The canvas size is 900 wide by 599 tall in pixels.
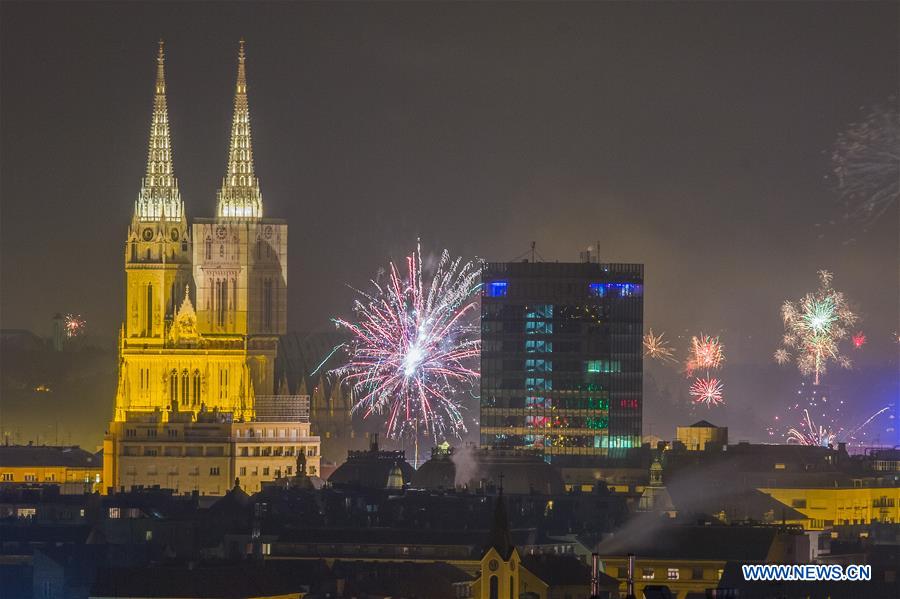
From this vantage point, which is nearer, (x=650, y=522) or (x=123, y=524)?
(x=650, y=522)

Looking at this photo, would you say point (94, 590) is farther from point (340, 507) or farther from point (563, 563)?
point (340, 507)

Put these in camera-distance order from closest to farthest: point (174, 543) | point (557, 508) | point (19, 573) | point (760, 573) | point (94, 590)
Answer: point (760, 573) < point (94, 590) < point (19, 573) < point (174, 543) < point (557, 508)

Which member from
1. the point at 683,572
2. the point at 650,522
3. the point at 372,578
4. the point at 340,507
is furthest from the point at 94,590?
the point at 340,507

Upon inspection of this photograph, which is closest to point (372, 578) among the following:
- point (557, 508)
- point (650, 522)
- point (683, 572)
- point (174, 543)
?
point (683, 572)

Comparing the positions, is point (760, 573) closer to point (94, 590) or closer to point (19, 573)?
point (94, 590)

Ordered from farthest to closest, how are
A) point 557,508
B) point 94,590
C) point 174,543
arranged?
point 557,508 → point 174,543 → point 94,590

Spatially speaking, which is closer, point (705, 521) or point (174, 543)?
point (705, 521)

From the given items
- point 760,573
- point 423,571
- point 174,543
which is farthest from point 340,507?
point 760,573

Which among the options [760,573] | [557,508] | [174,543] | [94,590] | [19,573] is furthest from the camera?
[557,508]

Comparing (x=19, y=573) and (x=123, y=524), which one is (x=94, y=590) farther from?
(x=123, y=524)
